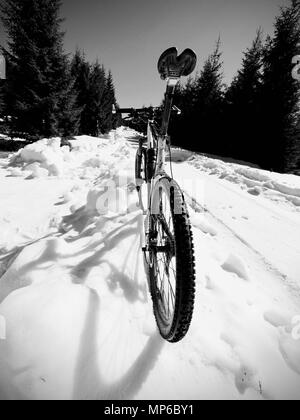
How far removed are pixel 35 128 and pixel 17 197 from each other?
873 centimetres

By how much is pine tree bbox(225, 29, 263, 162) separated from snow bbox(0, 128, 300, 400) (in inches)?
512

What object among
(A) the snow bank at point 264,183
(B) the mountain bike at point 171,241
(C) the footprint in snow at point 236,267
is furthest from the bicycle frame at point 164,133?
(A) the snow bank at point 264,183

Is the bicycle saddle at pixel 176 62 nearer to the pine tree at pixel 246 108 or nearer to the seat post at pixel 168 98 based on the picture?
the seat post at pixel 168 98

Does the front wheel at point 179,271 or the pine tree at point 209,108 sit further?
the pine tree at point 209,108

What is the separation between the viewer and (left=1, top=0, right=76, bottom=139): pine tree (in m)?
11.0

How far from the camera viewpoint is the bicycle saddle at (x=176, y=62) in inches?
65.1

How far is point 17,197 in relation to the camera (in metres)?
4.70

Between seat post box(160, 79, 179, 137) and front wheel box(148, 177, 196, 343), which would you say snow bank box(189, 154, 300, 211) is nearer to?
seat post box(160, 79, 179, 137)

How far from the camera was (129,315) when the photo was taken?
1683mm

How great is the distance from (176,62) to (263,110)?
1507 centimetres

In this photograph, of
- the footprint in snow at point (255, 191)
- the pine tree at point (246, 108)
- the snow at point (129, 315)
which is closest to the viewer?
the snow at point (129, 315)

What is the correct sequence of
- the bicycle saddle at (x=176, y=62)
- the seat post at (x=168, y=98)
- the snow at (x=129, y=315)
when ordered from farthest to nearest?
1. the seat post at (x=168, y=98)
2. the bicycle saddle at (x=176, y=62)
3. the snow at (x=129, y=315)

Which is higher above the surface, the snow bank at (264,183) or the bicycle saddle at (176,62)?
the bicycle saddle at (176,62)

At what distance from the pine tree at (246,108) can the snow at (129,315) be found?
13009mm
